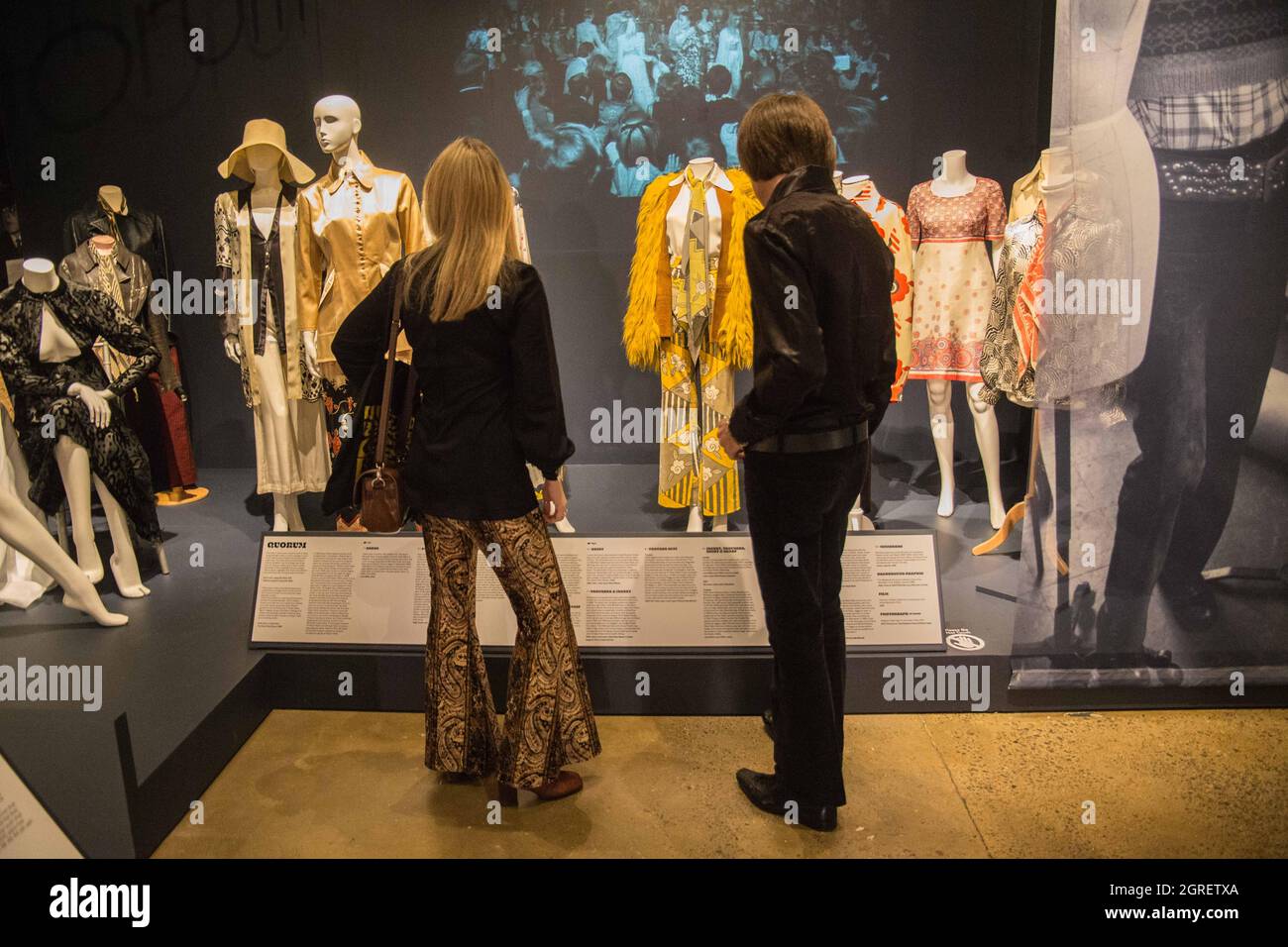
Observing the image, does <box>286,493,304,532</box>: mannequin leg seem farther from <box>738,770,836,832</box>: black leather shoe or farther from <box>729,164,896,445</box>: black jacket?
<box>729,164,896,445</box>: black jacket

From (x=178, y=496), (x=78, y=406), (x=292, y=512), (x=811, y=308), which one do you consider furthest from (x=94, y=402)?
(x=811, y=308)

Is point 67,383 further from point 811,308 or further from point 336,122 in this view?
point 811,308

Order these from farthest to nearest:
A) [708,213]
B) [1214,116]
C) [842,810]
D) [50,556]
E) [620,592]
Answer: [708,213] → [50,556] → [620,592] → [1214,116] → [842,810]

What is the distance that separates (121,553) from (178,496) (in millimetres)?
1464

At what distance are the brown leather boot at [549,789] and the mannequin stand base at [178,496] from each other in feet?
10.7

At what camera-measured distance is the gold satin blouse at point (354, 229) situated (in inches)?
145

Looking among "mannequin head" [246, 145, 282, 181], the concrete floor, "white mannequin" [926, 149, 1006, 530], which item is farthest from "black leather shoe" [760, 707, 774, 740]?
"mannequin head" [246, 145, 282, 181]

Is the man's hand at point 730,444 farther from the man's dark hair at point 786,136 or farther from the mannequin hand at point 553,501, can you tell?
the man's dark hair at point 786,136

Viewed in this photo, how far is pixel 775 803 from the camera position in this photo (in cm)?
253

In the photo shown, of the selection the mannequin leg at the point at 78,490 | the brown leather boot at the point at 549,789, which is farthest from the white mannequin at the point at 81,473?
the brown leather boot at the point at 549,789

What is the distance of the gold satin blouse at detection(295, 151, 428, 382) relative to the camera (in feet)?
12.0

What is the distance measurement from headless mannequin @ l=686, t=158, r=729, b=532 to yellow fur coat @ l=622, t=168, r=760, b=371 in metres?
0.08
